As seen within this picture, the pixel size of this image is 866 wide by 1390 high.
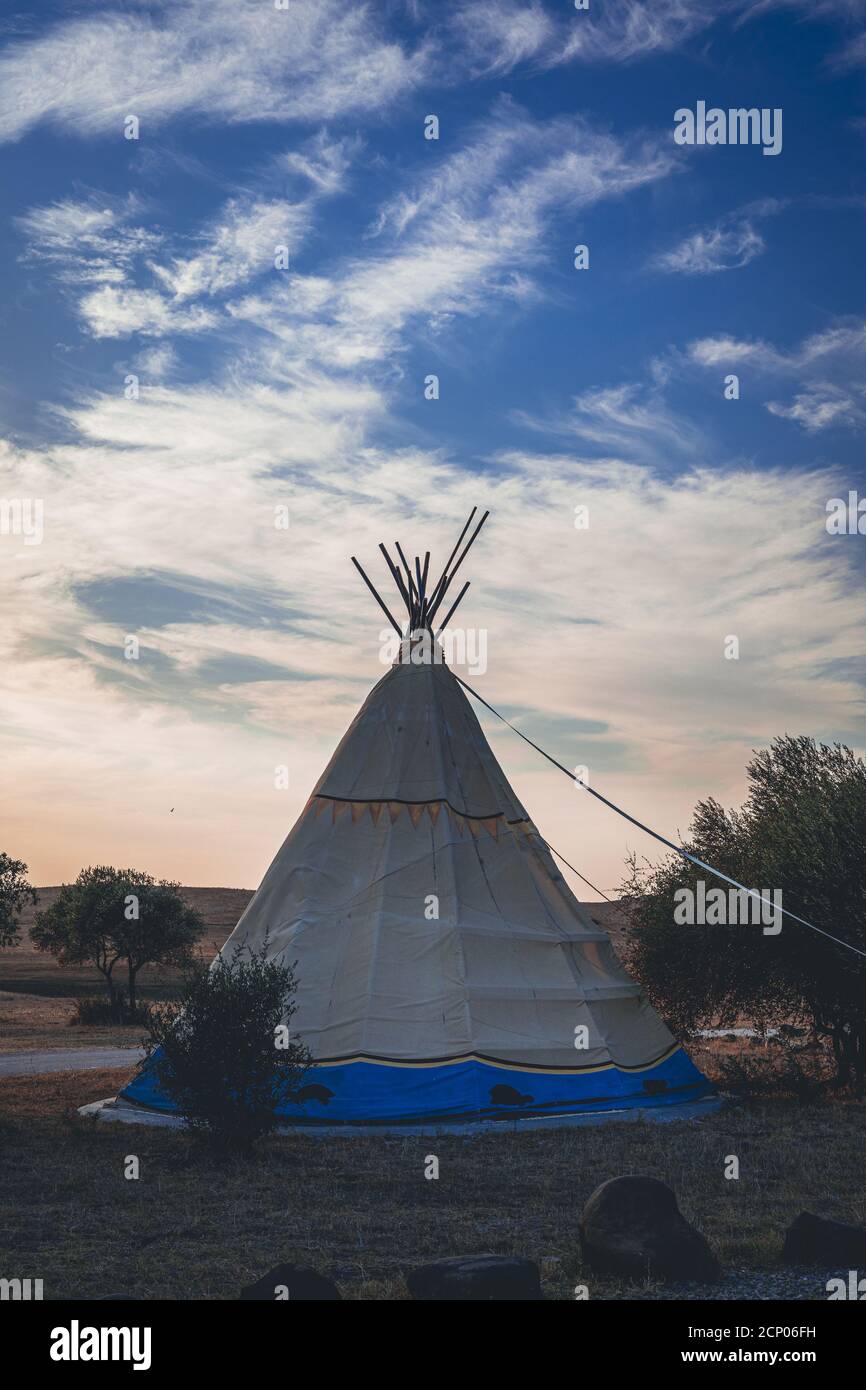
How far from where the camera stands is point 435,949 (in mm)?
19172

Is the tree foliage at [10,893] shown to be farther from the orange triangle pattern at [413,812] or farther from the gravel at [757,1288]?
the gravel at [757,1288]

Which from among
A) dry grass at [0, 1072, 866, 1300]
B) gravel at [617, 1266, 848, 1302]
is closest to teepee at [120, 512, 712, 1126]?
dry grass at [0, 1072, 866, 1300]

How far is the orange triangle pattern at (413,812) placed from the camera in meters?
20.7

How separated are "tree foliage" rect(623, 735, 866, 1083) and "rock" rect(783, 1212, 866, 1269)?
10.6 m

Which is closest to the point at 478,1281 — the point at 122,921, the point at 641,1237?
the point at 641,1237

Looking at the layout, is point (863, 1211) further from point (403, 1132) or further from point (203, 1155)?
point (203, 1155)

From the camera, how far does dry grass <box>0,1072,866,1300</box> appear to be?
34.1ft

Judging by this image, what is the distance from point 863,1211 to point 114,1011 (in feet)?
90.2

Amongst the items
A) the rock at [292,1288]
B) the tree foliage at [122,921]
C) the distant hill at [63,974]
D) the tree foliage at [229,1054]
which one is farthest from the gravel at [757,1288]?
the tree foliage at [122,921]
